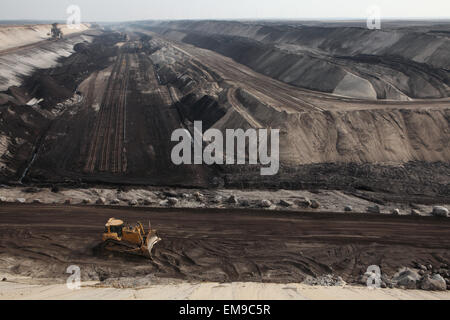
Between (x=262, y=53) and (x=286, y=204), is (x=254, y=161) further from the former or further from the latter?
(x=262, y=53)

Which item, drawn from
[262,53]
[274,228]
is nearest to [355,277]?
[274,228]

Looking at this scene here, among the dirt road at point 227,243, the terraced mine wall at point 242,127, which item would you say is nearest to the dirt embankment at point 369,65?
the terraced mine wall at point 242,127

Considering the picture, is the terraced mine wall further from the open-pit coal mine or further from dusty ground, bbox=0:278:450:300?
dusty ground, bbox=0:278:450:300

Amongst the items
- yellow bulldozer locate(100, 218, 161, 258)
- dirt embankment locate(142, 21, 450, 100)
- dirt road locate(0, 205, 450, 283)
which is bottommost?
dirt road locate(0, 205, 450, 283)

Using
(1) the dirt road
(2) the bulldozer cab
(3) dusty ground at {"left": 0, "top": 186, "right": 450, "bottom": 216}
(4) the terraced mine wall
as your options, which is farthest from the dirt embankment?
(2) the bulldozer cab

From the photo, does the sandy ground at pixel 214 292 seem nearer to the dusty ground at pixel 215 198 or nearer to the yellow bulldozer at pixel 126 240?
the yellow bulldozer at pixel 126 240
